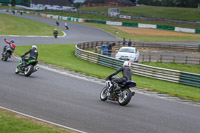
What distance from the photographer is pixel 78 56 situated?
31.8 m

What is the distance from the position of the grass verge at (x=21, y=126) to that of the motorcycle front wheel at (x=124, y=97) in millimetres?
→ 4051

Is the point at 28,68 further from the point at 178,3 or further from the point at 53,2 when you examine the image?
the point at 53,2

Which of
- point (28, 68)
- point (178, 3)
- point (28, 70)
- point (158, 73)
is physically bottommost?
point (158, 73)

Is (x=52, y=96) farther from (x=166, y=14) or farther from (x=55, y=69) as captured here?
(x=166, y=14)

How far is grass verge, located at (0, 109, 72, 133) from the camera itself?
26.1ft

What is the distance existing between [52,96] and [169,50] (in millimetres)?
42418

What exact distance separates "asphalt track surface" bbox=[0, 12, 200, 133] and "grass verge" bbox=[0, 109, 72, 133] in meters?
0.66

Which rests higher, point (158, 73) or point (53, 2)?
point (53, 2)

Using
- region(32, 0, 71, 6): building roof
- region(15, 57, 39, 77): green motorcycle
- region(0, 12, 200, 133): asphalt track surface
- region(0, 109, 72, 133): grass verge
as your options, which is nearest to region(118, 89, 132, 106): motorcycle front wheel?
region(0, 12, 200, 133): asphalt track surface

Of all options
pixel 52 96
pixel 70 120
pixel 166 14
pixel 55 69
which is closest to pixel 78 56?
pixel 55 69

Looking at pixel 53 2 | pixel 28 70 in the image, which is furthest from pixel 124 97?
pixel 53 2

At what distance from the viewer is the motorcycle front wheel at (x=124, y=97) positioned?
12039 millimetres

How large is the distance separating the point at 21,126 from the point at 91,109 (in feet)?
11.3

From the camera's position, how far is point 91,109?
444 inches
